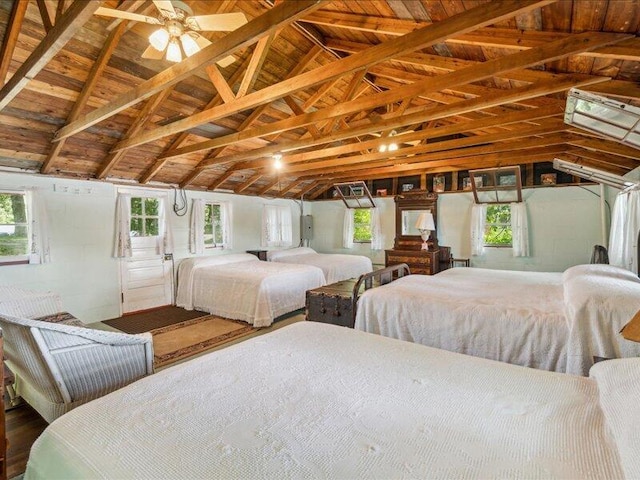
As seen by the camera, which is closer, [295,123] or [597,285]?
[597,285]

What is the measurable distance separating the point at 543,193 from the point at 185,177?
6.58 m

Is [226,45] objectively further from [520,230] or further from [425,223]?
[520,230]

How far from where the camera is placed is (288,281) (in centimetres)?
498

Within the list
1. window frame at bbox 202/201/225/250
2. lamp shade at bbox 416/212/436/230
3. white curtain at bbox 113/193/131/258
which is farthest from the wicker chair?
lamp shade at bbox 416/212/436/230

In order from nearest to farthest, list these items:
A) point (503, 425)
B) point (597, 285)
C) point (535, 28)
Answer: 1. point (503, 425)
2. point (535, 28)
3. point (597, 285)

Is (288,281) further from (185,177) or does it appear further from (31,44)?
(31,44)

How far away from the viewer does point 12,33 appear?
2.48 m

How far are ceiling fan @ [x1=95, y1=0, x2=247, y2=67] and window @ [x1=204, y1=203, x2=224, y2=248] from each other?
4.31m

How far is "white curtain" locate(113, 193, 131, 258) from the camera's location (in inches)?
195

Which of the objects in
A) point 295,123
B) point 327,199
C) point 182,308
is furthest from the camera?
point 327,199

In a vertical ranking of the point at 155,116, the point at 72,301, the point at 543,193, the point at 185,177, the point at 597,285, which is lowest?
the point at 72,301

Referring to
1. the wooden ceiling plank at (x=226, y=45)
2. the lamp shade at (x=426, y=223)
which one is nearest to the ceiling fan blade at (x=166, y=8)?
the wooden ceiling plank at (x=226, y=45)

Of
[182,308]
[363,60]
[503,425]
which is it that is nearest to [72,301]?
[182,308]

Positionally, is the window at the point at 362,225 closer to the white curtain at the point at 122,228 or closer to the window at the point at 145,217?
the window at the point at 145,217
